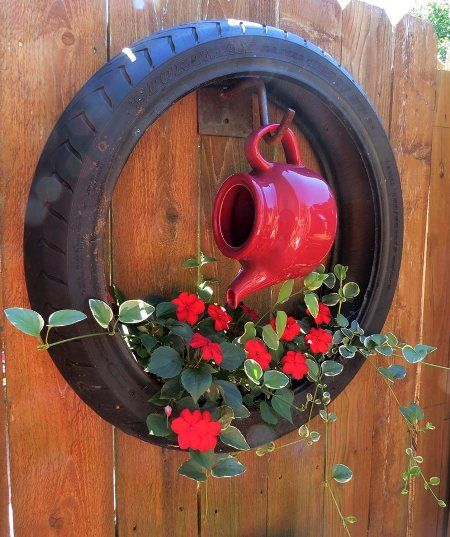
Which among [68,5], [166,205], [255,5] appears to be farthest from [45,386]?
[255,5]

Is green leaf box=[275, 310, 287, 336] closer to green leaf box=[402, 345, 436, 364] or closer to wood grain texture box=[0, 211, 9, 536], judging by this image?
green leaf box=[402, 345, 436, 364]

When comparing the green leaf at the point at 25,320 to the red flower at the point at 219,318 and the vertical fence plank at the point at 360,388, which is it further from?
the vertical fence plank at the point at 360,388

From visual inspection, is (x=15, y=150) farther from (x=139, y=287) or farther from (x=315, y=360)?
(x=315, y=360)

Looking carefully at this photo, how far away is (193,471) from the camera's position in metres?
0.67

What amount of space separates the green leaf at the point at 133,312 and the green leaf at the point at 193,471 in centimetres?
21

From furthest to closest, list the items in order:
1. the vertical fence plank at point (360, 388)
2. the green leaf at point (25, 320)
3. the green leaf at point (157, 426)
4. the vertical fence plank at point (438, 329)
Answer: the vertical fence plank at point (438, 329)
the vertical fence plank at point (360, 388)
the green leaf at point (157, 426)
the green leaf at point (25, 320)

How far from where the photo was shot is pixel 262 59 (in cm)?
71

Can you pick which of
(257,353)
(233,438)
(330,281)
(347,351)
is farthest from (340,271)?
(233,438)

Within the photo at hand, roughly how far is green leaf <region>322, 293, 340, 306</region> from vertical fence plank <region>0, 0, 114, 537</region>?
0.42 m

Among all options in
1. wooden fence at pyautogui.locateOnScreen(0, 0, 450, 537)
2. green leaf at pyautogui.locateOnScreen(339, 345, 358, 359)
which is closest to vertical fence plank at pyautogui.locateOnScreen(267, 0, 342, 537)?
wooden fence at pyautogui.locateOnScreen(0, 0, 450, 537)

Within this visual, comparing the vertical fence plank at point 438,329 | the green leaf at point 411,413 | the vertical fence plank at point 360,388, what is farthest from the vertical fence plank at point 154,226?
the vertical fence plank at point 438,329

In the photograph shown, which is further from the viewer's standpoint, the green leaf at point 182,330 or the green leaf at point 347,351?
the green leaf at point 347,351

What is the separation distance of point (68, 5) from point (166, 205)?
1.02 feet

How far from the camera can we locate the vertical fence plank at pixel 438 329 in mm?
1135
